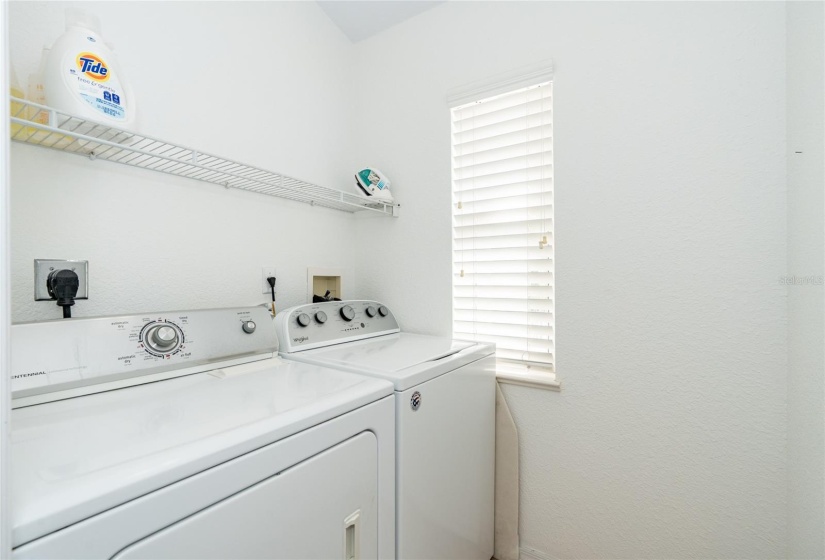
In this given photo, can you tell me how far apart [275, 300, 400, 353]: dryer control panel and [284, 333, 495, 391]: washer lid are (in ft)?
0.12

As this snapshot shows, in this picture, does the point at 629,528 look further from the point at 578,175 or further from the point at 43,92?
the point at 43,92

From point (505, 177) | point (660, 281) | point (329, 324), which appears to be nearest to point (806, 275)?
point (660, 281)

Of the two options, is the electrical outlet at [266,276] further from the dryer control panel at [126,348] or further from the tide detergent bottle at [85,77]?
the tide detergent bottle at [85,77]

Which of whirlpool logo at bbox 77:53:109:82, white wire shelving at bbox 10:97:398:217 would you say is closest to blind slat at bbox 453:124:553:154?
white wire shelving at bbox 10:97:398:217

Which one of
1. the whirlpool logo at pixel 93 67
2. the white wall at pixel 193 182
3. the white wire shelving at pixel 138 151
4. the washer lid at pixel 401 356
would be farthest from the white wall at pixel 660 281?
the whirlpool logo at pixel 93 67

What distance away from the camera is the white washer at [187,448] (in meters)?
0.48

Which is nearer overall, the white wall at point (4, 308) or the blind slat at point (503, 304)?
the white wall at point (4, 308)

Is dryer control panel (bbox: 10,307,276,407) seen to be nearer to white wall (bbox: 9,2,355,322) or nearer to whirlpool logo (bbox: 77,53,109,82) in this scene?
white wall (bbox: 9,2,355,322)

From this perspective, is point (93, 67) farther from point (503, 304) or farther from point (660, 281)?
point (660, 281)

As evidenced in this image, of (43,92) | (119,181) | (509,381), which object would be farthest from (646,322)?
(43,92)

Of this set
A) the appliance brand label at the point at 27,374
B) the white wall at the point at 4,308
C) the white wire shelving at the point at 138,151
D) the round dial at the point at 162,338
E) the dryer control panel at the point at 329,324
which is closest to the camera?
the white wall at the point at 4,308

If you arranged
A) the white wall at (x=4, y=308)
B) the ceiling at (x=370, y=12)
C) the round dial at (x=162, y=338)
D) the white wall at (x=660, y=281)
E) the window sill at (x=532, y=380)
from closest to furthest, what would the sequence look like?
the white wall at (x=4, y=308) → the round dial at (x=162, y=338) → the white wall at (x=660, y=281) → the window sill at (x=532, y=380) → the ceiling at (x=370, y=12)

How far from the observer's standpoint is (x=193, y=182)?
1.30m

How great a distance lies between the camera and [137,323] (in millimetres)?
942
